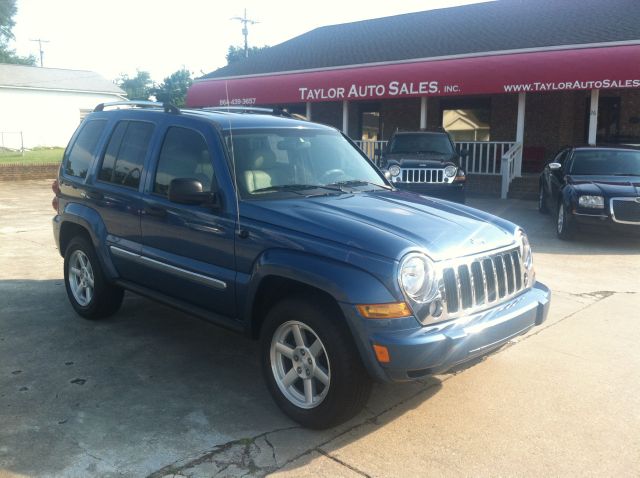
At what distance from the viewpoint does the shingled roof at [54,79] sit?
141ft

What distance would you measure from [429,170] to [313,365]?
8929 millimetres

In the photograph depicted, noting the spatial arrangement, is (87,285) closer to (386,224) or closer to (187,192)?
(187,192)

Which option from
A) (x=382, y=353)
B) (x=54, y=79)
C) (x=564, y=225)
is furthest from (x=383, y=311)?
(x=54, y=79)

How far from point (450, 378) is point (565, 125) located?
662 inches

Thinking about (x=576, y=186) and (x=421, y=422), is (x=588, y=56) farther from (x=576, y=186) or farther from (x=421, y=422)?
(x=421, y=422)

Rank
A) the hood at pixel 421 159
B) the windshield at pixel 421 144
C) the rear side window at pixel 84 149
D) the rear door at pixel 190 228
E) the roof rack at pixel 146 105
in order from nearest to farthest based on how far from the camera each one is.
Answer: the rear door at pixel 190 228 → the roof rack at pixel 146 105 → the rear side window at pixel 84 149 → the hood at pixel 421 159 → the windshield at pixel 421 144

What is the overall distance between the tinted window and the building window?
17.5 meters

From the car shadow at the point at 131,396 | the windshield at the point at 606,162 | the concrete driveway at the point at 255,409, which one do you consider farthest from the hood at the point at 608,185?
the car shadow at the point at 131,396

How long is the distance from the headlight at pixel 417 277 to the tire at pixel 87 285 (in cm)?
311

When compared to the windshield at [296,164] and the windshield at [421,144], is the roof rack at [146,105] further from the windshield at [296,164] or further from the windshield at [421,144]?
the windshield at [421,144]

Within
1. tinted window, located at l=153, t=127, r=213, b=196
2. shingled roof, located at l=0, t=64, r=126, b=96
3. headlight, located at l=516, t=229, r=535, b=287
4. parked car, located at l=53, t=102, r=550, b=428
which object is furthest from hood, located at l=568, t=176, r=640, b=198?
shingled roof, located at l=0, t=64, r=126, b=96

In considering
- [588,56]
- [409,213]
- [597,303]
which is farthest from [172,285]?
[588,56]

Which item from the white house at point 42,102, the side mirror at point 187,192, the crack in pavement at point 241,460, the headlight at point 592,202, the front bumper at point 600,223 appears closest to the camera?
the crack in pavement at point 241,460

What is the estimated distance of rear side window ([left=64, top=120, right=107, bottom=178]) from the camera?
5.53 metres
